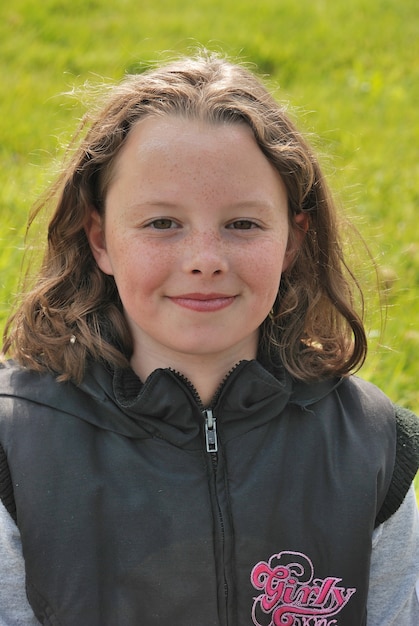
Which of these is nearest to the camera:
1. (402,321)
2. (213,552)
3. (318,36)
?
(213,552)

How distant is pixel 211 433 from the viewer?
7.09 feet

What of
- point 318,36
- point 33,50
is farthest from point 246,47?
point 33,50

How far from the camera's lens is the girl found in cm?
211

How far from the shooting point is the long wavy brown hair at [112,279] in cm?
222

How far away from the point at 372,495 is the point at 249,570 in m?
0.34

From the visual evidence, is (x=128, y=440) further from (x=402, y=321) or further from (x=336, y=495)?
(x=402, y=321)

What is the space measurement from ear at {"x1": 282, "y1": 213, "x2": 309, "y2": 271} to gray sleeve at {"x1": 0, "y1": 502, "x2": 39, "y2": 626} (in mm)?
904

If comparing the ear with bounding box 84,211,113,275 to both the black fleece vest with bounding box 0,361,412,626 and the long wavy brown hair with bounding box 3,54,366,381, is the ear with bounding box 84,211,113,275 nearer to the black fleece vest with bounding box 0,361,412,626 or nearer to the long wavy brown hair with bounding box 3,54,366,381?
the long wavy brown hair with bounding box 3,54,366,381

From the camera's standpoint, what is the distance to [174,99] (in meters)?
2.18

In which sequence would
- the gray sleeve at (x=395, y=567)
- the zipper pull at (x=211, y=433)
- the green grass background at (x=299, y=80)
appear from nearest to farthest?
the zipper pull at (x=211, y=433) < the gray sleeve at (x=395, y=567) < the green grass background at (x=299, y=80)

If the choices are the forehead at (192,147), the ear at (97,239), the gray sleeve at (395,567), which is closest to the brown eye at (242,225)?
the forehead at (192,147)

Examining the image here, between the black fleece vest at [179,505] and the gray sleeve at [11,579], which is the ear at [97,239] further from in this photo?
the gray sleeve at [11,579]

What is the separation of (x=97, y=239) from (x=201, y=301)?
39 cm

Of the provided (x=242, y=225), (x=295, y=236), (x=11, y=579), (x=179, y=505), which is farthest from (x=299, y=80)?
(x=11, y=579)
